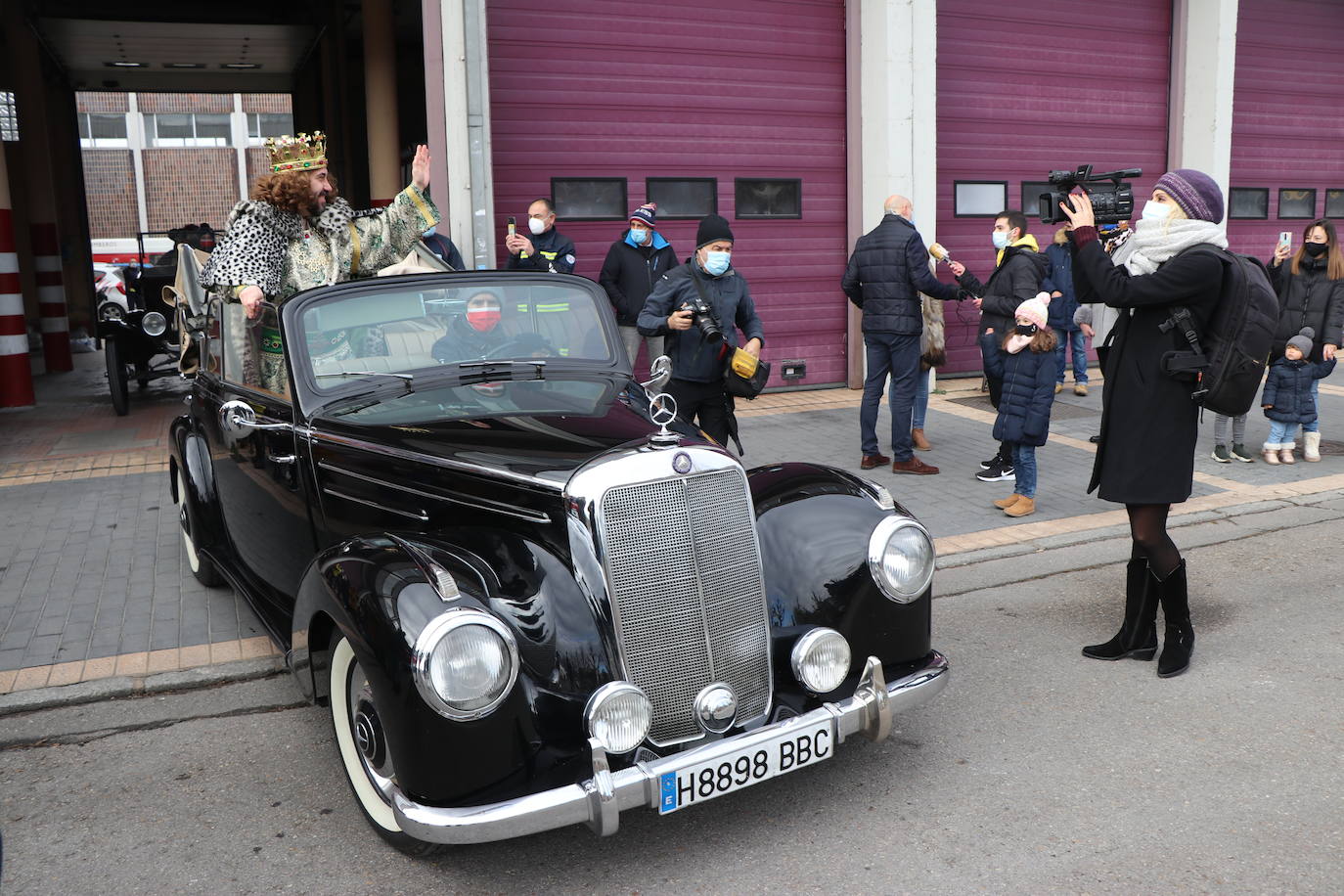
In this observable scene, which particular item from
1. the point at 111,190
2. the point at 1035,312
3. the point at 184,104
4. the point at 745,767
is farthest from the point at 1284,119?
the point at 111,190

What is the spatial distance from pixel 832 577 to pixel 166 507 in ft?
17.8

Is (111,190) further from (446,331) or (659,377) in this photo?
(659,377)

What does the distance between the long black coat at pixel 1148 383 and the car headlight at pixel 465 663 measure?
2622mm

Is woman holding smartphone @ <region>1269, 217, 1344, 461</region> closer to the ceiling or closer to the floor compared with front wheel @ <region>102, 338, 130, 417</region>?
closer to the ceiling

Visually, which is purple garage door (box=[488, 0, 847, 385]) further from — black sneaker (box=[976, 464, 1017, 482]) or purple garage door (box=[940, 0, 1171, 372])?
black sneaker (box=[976, 464, 1017, 482])

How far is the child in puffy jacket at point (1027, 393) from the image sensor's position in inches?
259

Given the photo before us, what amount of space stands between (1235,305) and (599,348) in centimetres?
240

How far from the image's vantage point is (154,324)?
1063 centimetres

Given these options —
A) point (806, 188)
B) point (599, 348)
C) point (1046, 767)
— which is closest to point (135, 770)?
point (599, 348)

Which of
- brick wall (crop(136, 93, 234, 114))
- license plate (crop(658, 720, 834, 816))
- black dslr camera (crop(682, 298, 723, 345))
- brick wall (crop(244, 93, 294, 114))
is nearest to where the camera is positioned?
license plate (crop(658, 720, 834, 816))

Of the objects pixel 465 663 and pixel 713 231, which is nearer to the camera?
pixel 465 663

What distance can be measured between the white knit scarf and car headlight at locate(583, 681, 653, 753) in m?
2.63

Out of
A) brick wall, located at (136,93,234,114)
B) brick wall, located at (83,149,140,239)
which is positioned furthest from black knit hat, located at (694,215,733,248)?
brick wall, located at (83,149,140,239)

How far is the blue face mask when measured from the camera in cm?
654
